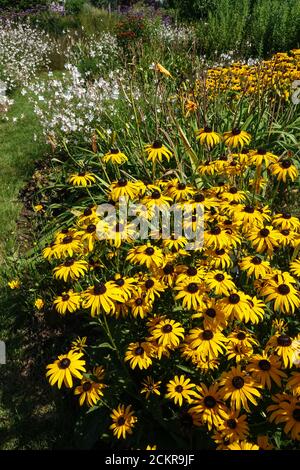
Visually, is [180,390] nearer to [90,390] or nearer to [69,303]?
[90,390]

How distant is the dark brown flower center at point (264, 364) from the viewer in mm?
1992

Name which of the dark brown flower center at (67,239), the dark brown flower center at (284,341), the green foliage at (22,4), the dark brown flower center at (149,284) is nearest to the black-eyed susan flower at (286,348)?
the dark brown flower center at (284,341)

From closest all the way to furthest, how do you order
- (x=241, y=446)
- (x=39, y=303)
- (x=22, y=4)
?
(x=241, y=446)
(x=39, y=303)
(x=22, y=4)

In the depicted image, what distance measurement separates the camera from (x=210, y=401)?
2010mm

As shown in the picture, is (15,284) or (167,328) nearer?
(167,328)

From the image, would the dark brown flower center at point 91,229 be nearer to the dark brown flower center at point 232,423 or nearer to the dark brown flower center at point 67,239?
the dark brown flower center at point 67,239

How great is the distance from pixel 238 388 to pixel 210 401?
0.16 metres

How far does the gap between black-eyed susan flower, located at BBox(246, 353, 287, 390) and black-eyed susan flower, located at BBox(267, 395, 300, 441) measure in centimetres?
9

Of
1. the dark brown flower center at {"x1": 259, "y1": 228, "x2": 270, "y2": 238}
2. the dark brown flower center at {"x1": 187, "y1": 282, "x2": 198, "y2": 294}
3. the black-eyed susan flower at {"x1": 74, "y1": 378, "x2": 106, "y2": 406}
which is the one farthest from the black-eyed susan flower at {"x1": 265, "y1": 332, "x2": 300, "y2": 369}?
the black-eyed susan flower at {"x1": 74, "y1": 378, "x2": 106, "y2": 406}

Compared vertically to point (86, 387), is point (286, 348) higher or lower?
higher

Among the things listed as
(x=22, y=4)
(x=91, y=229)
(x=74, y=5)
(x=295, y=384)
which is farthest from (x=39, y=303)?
(x=22, y=4)

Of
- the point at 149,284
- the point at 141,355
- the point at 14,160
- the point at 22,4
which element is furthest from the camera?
the point at 22,4

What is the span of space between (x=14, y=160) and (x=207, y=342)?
5306 mm

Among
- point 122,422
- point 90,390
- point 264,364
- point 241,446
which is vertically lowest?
point 122,422
